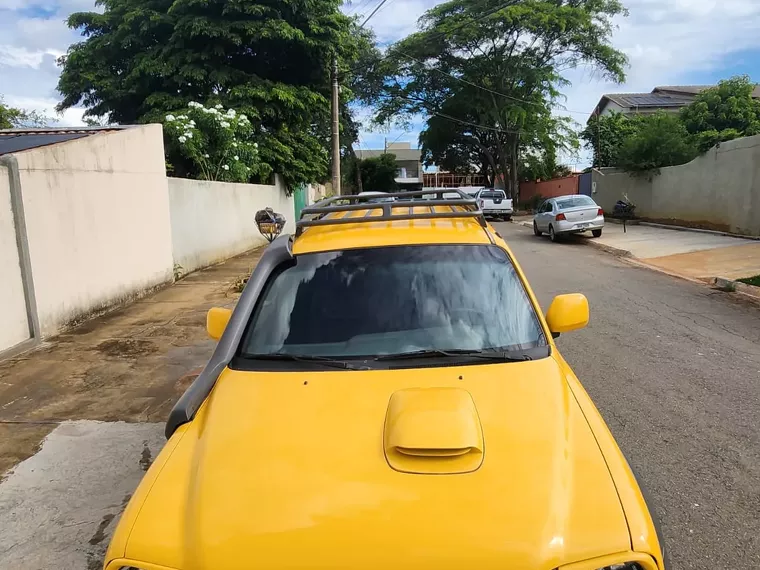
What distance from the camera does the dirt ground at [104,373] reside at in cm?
470

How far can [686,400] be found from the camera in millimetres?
4797

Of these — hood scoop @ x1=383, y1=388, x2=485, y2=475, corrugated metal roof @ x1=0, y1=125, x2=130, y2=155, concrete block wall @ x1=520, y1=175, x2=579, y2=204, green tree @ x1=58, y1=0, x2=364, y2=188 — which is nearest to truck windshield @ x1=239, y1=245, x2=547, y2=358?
hood scoop @ x1=383, y1=388, x2=485, y2=475

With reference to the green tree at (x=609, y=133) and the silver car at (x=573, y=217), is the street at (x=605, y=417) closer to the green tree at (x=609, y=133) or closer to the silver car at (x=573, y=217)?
the silver car at (x=573, y=217)

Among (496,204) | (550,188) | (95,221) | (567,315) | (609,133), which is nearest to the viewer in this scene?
(567,315)

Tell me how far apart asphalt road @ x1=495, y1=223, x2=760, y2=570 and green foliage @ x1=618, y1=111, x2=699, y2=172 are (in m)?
13.1

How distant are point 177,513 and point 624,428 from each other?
347 cm

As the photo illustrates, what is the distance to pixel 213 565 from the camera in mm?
1590

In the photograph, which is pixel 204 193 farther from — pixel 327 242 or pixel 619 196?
pixel 619 196

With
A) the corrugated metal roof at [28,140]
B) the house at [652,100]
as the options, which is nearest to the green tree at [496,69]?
the house at [652,100]

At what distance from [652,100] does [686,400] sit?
50.6m

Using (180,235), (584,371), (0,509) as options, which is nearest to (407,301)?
(0,509)

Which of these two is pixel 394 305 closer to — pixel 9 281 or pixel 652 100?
pixel 9 281

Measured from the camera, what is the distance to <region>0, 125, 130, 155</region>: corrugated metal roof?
7.78 meters

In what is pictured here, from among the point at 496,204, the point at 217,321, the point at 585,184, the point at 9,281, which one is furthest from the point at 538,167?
the point at 217,321
